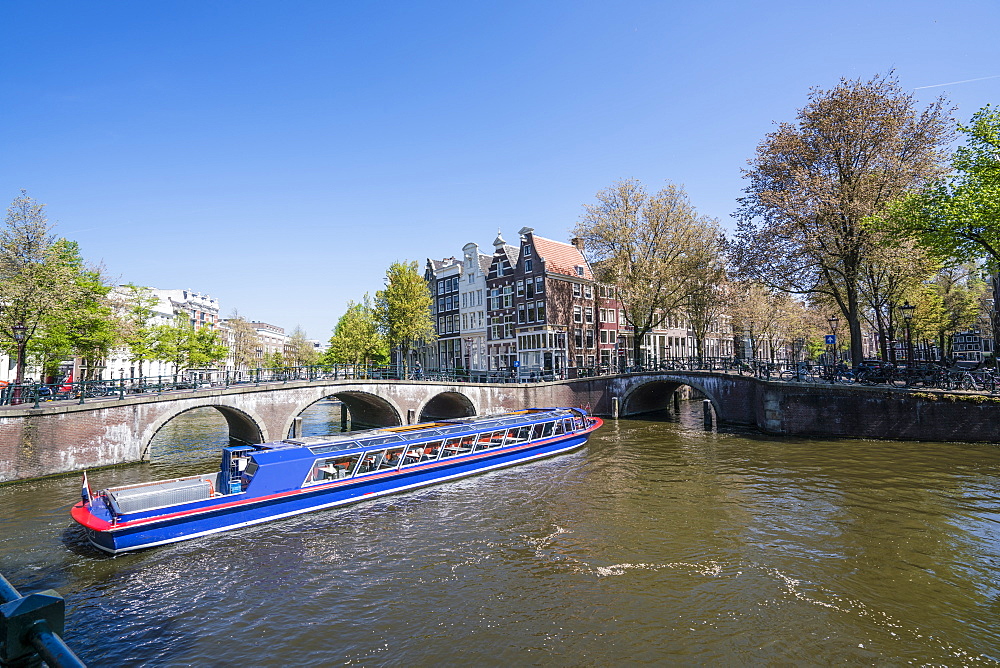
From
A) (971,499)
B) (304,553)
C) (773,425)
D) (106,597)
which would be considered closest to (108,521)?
(106,597)

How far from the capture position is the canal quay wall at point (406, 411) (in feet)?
77.7

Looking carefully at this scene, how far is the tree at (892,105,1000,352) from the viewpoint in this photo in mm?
24203

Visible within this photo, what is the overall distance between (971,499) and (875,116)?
2349 cm

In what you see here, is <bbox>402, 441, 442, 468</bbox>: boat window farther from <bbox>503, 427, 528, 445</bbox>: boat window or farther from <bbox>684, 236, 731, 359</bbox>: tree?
<bbox>684, 236, 731, 359</bbox>: tree

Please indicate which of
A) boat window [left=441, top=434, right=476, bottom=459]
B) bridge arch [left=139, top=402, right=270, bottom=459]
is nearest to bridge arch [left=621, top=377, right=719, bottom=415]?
boat window [left=441, top=434, right=476, bottom=459]

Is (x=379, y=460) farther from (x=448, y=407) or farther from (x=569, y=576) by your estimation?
(x=448, y=407)

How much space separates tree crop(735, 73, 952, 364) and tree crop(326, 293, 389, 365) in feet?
117

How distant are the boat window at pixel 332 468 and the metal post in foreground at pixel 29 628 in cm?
1777

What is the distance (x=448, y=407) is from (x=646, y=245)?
23054 mm

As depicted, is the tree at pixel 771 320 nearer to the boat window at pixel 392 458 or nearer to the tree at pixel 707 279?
the tree at pixel 707 279

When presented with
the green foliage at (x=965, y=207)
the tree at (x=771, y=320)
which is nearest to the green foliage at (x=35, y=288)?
the green foliage at (x=965, y=207)

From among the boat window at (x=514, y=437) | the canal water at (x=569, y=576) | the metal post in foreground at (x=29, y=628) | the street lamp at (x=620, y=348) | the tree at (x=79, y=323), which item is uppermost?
the tree at (x=79, y=323)

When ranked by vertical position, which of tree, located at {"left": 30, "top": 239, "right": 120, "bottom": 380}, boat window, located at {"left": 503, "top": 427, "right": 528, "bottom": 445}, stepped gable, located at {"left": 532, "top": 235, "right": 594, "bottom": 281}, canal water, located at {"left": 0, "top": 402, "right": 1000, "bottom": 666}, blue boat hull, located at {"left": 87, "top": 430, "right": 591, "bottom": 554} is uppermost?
stepped gable, located at {"left": 532, "top": 235, "right": 594, "bottom": 281}

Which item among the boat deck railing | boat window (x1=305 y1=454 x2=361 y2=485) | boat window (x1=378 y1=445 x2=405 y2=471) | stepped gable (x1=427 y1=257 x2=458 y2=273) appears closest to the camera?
the boat deck railing
